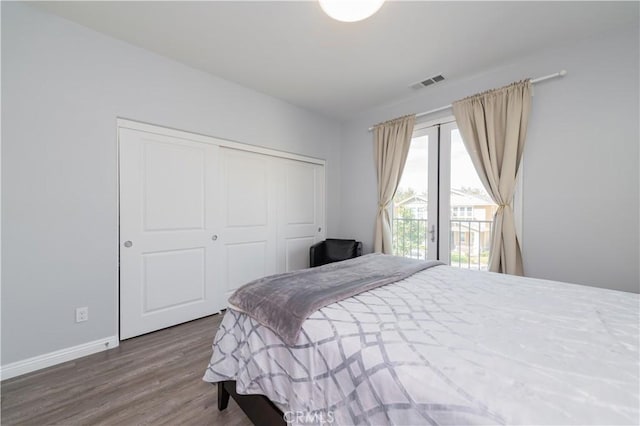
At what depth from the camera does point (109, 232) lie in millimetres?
2225

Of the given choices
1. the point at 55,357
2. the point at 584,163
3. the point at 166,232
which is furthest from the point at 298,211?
the point at 584,163

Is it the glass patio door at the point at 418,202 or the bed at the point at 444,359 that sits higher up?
the glass patio door at the point at 418,202

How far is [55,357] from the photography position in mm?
1959

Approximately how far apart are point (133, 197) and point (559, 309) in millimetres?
3210

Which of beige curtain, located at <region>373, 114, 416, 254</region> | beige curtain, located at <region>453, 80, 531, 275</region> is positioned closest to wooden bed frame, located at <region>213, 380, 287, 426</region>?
beige curtain, located at <region>453, 80, 531, 275</region>

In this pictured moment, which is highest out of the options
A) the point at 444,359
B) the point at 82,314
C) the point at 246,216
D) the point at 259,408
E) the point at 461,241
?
the point at 246,216

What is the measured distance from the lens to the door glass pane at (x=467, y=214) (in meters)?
2.83

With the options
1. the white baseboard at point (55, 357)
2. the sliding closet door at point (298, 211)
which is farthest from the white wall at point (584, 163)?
the white baseboard at point (55, 357)

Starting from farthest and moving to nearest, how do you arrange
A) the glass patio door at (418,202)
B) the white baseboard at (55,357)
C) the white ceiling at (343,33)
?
the glass patio door at (418,202)
the white ceiling at (343,33)
the white baseboard at (55,357)

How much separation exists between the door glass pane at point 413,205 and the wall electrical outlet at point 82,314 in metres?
3.41

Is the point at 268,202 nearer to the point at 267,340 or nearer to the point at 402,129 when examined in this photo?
the point at 402,129

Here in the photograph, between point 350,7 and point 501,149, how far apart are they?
7.07ft

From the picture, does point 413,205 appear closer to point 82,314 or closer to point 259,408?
point 259,408

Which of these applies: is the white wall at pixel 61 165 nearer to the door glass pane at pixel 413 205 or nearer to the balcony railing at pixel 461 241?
the door glass pane at pixel 413 205
